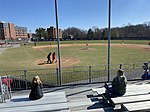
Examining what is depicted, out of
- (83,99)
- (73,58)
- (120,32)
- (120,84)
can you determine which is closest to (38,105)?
(83,99)

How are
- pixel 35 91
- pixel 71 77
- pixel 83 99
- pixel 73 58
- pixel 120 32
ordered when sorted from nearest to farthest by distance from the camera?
1. pixel 35 91
2. pixel 83 99
3. pixel 71 77
4. pixel 73 58
5. pixel 120 32

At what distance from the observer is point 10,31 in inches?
4252

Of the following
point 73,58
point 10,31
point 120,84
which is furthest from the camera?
point 10,31

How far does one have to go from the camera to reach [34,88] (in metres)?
5.55

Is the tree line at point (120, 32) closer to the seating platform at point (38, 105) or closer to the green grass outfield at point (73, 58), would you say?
the green grass outfield at point (73, 58)

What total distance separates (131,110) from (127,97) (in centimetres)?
68

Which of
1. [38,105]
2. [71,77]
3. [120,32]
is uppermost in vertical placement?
[120,32]

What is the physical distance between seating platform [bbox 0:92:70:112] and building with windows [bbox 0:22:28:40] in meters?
102

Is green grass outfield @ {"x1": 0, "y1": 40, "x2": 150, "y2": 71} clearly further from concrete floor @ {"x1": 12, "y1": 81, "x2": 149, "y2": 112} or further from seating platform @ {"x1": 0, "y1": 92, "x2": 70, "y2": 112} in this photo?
seating platform @ {"x1": 0, "y1": 92, "x2": 70, "y2": 112}

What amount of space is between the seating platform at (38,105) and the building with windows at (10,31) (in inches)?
4017

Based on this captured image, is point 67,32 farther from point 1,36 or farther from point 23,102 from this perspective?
point 23,102

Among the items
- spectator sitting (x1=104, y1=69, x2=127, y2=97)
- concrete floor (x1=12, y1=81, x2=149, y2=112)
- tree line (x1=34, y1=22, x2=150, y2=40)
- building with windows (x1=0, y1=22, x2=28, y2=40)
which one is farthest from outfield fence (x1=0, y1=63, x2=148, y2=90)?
building with windows (x1=0, y1=22, x2=28, y2=40)

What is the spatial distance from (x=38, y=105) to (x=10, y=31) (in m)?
113

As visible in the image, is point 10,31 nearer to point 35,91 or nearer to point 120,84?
point 35,91
